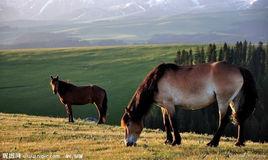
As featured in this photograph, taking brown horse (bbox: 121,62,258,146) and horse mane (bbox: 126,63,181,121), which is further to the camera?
horse mane (bbox: 126,63,181,121)

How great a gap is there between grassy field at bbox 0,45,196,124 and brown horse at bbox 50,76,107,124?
64.7 m

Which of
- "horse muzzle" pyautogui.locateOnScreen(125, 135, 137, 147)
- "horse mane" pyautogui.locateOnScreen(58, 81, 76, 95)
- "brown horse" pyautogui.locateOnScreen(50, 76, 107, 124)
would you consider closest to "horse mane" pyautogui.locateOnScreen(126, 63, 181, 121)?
"horse muzzle" pyautogui.locateOnScreen(125, 135, 137, 147)

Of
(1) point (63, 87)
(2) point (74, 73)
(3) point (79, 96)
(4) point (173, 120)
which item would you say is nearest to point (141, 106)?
(4) point (173, 120)

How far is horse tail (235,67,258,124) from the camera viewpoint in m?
15.1

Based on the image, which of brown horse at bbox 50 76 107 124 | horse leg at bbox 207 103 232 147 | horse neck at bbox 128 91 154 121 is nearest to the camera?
horse leg at bbox 207 103 232 147

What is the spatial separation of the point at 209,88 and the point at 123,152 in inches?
151

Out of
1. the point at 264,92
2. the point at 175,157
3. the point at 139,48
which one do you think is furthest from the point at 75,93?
the point at 139,48

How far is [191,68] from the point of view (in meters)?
15.2

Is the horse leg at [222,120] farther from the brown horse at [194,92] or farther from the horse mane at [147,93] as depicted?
the horse mane at [147,93]

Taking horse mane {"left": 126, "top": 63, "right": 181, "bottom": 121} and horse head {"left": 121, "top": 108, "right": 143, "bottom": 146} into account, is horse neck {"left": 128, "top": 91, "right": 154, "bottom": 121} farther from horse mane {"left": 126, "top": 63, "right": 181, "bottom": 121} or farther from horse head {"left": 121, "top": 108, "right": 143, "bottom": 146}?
horse head {"left": 121, "top": 108, "right": 143, "bottom": 146}

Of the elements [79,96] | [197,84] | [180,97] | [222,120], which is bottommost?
[79,96]

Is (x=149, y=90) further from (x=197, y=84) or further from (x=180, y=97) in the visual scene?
(x=197, y=84)

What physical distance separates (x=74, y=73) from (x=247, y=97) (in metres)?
126

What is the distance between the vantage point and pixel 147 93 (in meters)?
15.0
